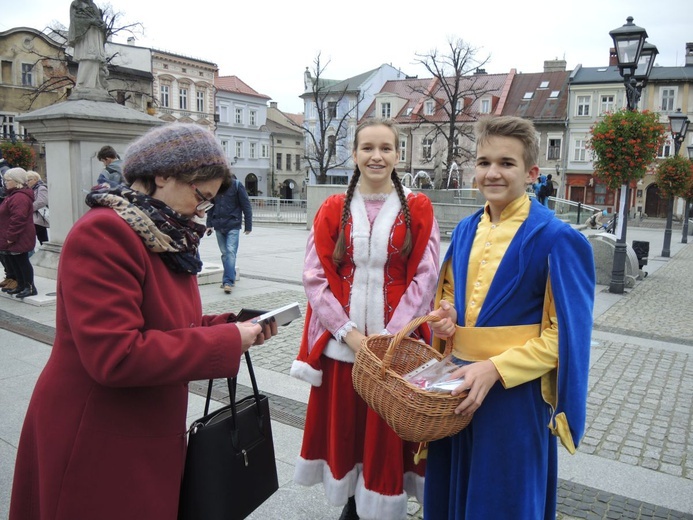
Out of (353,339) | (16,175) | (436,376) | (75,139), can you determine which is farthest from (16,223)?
(436,376)

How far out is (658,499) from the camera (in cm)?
330

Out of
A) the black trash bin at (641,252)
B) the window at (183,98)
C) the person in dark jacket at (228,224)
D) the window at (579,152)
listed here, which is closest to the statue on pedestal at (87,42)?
the person in dark jacket at (228,224)

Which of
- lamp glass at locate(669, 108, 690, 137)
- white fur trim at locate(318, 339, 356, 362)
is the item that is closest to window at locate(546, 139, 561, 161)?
lamp glass at locate(669, 108, 690, 137)

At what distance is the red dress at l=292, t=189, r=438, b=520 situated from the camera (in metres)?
2.65

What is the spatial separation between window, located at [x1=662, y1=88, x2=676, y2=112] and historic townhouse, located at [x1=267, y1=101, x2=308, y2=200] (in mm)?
32142

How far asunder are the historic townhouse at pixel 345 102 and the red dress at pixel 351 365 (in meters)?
47.5

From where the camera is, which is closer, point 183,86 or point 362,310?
point 362,310

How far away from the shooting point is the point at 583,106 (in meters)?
42.3

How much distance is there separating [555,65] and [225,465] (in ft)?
164

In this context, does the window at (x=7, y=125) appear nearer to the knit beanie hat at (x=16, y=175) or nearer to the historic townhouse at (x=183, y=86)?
the historic townhouse at (x=183, y=86)

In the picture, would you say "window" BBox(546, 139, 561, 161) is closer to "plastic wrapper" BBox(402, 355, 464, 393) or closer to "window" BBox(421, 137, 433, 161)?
"window" BBox(421, 137, 433, 161)

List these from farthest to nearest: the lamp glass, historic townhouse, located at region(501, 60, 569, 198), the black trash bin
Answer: historic townhouse, located at region(501, 60, 569, 198) < the lamp glass < the black trash bin

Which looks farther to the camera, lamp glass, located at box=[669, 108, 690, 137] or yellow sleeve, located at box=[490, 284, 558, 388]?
lamp glass, located at box=[669, 108, 690, 137]

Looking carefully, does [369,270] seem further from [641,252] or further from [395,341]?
[641,252]
